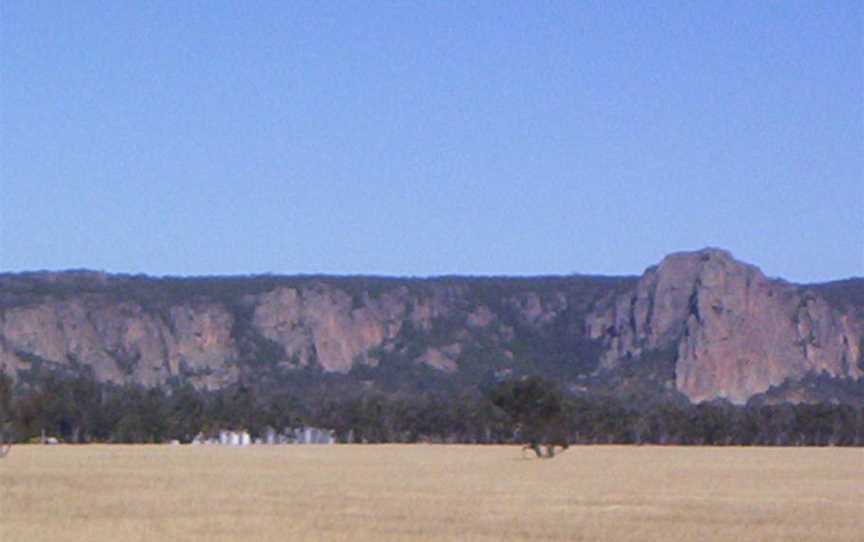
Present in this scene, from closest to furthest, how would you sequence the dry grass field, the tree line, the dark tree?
the dry grass field → the dark tree → the tree line

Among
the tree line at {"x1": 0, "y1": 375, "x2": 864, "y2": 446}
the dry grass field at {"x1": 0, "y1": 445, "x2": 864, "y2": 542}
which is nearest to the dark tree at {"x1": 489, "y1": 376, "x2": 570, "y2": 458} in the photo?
the dry grass field at {"x1": 0, "y1": 445, "x2": 864, "y2": 542}

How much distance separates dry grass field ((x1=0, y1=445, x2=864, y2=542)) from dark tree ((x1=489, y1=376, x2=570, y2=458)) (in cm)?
1266

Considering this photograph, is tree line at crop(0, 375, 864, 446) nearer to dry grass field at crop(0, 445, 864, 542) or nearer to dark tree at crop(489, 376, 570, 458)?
dark tree at crop(489, 376, 570, 458)

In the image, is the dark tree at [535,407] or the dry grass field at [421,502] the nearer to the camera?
the dry grass field at [421,502]

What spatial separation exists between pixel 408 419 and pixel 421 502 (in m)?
103

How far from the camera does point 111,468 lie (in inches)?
2756

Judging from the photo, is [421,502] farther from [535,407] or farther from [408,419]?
[408,419]

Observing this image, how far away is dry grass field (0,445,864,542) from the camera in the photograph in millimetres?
35562

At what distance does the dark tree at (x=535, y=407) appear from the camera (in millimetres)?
92688

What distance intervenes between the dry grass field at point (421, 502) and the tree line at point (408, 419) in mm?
54523

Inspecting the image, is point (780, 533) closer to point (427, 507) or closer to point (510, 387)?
point (427, 507)

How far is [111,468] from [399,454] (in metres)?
34.6

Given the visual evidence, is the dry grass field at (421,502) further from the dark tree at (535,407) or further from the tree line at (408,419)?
the tree line at (408,419)

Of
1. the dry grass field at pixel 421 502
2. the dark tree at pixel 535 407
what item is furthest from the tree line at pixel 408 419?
the dry grass field at pixel 421 502
